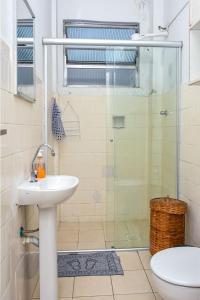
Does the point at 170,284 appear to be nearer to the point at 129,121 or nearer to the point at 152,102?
the point at 129,121

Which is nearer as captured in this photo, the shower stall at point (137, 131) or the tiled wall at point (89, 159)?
the shower stall at point (137, 131)

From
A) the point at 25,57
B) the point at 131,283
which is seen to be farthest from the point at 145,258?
the point at 25,57

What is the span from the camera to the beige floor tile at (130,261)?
219 cm

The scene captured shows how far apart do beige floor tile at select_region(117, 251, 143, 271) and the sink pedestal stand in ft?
2.54

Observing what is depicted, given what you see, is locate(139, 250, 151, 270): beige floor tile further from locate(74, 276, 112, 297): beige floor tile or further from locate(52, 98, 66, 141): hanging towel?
locate(52, 98, 66, 141): hanging towel

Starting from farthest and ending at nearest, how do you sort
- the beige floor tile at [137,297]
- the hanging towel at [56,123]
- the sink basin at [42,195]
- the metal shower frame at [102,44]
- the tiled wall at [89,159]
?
the tiled wall at [89,159]
the hanging towel at [56,123]
the metal shower frame at [102,44]
the beige floor tile at [137,297]
the sink basin at [42,195]

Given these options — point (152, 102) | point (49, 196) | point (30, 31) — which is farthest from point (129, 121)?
point (49, 196)

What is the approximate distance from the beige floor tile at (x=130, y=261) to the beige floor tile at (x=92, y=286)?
9.1 inches

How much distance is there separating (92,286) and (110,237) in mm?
753

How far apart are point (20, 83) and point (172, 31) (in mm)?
1800

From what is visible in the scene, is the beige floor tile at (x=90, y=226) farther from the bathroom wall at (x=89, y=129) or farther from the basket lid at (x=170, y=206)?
the basket lid at (x=170, y=206)

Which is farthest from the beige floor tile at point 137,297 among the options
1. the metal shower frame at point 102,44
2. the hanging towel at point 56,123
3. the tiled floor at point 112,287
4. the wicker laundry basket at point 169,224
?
the hanging towel at point 56,123

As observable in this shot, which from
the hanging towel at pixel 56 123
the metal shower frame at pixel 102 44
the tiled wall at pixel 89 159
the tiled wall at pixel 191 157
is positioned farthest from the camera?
the tiled wall at pixel 89 159

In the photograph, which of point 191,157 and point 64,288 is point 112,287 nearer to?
point 64,288
